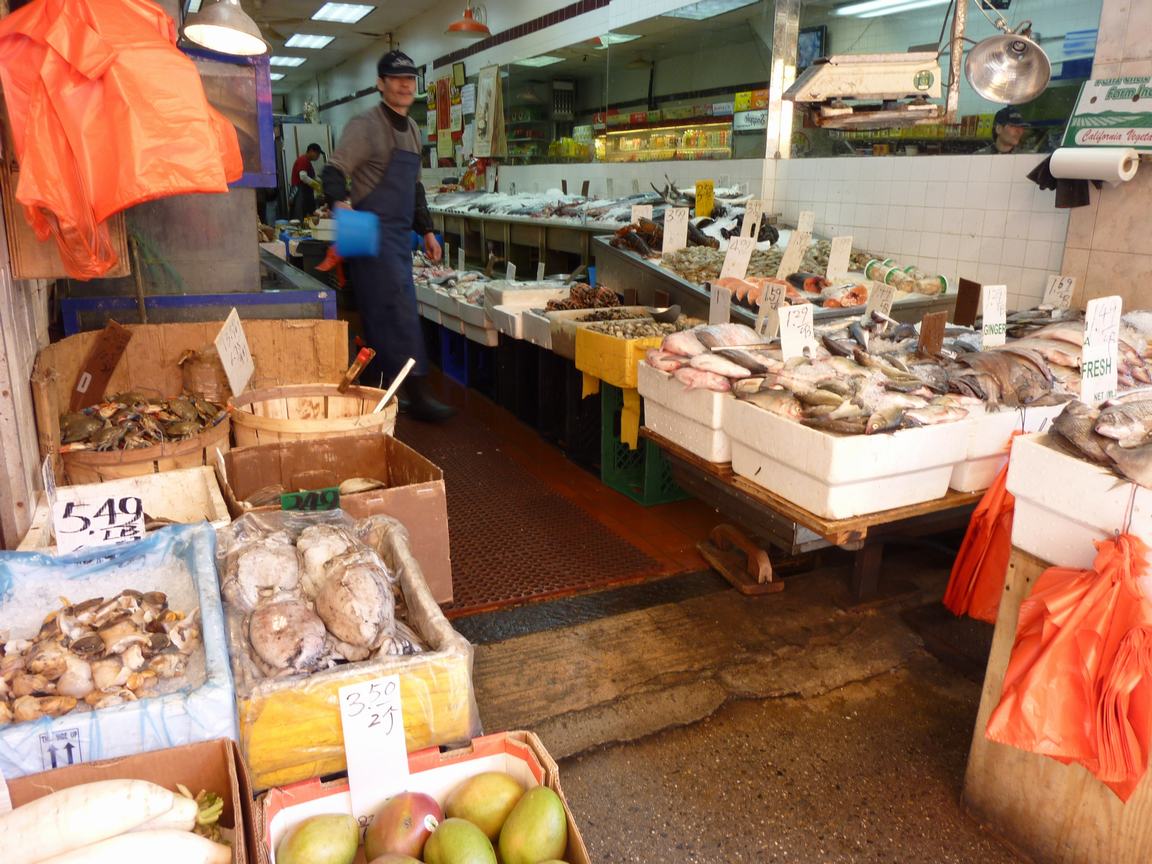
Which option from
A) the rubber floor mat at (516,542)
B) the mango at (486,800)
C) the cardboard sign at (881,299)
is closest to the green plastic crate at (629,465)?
the rubber floor mat at (516,542)

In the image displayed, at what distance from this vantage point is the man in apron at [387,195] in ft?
17.4

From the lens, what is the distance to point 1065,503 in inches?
78.5

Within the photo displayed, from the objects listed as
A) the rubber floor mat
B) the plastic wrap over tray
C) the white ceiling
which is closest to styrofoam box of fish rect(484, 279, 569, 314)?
the rubber floor mat

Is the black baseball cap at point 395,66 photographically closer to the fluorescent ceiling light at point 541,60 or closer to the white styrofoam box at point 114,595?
the white styrofoam box at point 114,595

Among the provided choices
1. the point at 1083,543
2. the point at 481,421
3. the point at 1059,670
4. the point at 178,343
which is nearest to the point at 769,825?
the point at 1059,670

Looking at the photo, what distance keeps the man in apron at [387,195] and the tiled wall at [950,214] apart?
317cm

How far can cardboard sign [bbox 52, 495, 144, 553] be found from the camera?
7.05 ft

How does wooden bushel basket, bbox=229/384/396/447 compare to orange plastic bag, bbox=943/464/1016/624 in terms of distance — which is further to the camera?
wooden bushel basket, bbox=229/384/396/447

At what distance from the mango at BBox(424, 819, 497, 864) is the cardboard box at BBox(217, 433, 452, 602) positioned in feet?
4.06

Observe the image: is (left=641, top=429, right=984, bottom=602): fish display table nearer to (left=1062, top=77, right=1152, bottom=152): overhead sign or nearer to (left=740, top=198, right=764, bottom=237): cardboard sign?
(left=1062, top=77, right=1152, bottom=152): overhead sign

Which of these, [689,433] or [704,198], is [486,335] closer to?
[704,198]

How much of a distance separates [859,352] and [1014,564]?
4.13 feet

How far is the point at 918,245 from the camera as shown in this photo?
18.6 ft

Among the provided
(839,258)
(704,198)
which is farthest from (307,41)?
(839,258)
